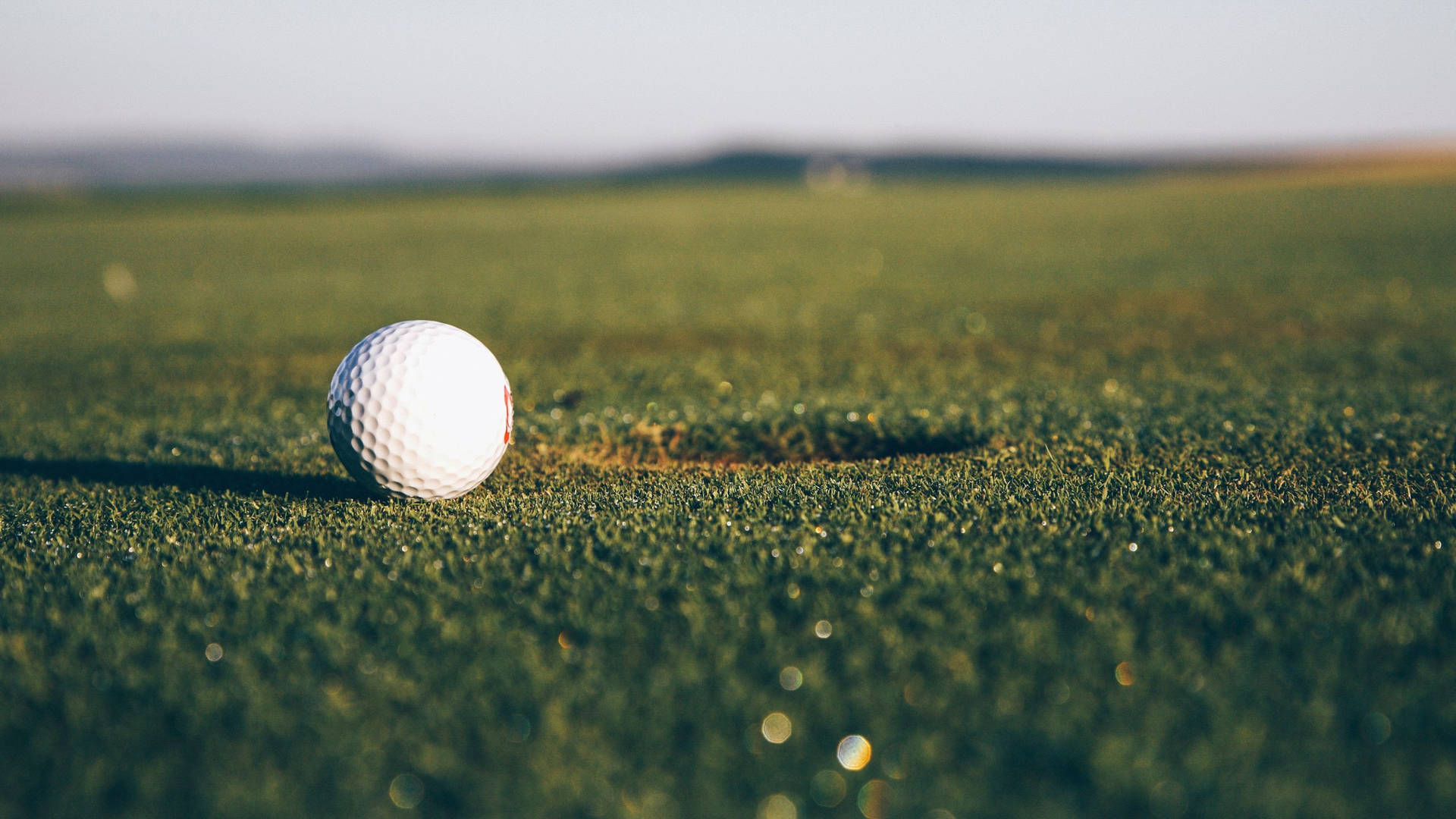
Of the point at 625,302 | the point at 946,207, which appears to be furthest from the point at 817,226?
the point at 625,302

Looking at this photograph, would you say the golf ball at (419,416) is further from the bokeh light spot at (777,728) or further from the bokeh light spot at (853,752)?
the bokeh light spot at (853,752)

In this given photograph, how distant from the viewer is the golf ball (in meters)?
3.32

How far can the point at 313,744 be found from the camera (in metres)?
1.93

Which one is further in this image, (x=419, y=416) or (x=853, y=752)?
(x=419, y=416)

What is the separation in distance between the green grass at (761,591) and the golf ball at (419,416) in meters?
0.14

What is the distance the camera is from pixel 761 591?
102 inches

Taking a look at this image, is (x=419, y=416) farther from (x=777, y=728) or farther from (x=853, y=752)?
(x=853, y=752)

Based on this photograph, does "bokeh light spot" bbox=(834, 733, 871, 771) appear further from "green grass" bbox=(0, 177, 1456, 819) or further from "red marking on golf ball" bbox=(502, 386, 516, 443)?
"red marking on golf ball" bbox=(502, 386, 516, 443)

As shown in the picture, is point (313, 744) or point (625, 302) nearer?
point (313, 744)

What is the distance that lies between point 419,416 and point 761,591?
150 cm

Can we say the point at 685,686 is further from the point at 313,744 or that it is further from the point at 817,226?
the point at 817,226

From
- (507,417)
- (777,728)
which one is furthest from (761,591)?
(507,417)

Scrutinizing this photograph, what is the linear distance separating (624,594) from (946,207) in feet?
104

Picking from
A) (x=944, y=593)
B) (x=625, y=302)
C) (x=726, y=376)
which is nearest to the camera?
(x=944, y=593)
